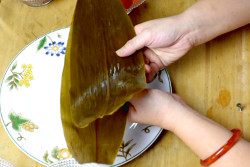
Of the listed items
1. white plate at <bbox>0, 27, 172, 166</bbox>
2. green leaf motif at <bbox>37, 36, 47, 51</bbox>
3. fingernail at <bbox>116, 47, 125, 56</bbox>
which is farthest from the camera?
green leaf motif at <bbox>37, 36, 47, 51</bbox>

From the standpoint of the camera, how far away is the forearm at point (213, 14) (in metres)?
0.75

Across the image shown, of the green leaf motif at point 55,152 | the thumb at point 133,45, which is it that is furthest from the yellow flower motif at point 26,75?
the thumb at point 133,45

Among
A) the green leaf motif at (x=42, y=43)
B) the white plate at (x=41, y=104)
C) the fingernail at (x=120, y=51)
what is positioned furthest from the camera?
the green leaf motif at (x=42, y=43)

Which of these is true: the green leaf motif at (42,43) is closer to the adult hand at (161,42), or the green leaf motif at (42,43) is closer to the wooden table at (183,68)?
the wooden table at (183,68)

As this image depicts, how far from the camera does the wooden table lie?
2.43 feet

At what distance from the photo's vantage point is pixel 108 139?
2.04 ft

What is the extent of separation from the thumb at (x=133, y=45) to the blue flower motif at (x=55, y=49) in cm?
27

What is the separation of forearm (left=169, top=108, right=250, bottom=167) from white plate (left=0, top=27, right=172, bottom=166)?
0.07m

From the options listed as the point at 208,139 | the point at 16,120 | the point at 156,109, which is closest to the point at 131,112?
the point at 156,109

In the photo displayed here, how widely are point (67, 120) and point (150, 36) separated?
278 mm

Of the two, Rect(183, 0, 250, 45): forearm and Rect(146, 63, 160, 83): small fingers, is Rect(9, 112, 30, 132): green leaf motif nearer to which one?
Rect(146, 63, 160, 83): small fingers

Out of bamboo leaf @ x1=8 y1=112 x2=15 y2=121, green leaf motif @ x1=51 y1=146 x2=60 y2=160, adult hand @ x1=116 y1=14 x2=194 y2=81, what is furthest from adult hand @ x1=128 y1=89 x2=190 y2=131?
bamboo leaf @ x1=8 y1=112 x2=15 y2=121

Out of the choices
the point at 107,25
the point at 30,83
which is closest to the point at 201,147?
the point at 107,25

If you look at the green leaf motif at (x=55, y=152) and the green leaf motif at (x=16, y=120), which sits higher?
the green leaf motif at (x=16, y=120)
